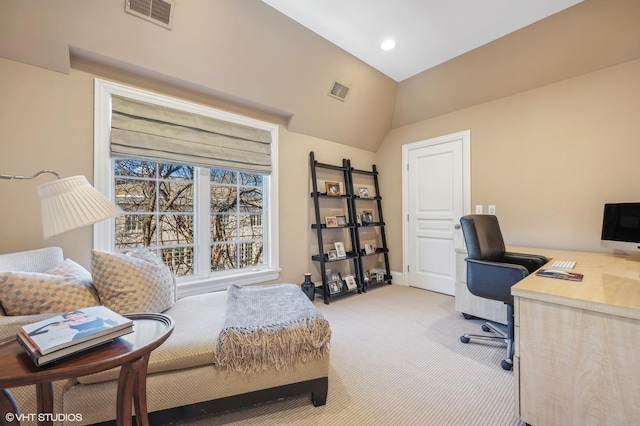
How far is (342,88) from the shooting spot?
3.24 metres

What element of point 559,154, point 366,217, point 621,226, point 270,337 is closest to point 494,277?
point 621,226

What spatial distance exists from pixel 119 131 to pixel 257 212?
144cm

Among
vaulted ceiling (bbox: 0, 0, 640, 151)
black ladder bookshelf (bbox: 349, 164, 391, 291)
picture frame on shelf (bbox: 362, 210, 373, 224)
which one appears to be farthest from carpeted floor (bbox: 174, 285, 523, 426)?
vaulted ceiling (bbox: 0, 0, 640, 151)

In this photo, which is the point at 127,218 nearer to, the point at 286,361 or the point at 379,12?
the point at 286,361

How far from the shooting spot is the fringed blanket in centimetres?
133

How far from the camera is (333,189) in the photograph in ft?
11.8

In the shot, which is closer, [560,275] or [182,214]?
[560,275]

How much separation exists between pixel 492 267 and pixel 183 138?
2.72 metres

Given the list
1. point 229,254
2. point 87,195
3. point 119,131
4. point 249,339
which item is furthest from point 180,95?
point 249,339

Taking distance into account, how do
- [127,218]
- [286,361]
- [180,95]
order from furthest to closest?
[180,95], [127,218], [286,361]

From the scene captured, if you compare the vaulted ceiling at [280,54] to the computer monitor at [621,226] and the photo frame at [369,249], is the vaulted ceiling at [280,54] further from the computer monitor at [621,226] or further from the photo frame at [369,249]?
the photo frame at [369,249]

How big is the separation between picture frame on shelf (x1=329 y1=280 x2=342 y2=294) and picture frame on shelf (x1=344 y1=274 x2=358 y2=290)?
0.50 feet

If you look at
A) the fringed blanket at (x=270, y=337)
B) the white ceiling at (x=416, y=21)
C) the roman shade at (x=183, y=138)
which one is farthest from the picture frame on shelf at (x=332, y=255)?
the white ceiling at (x=416, y=21)

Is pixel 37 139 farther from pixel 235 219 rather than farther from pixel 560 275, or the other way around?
pixel 560 275
